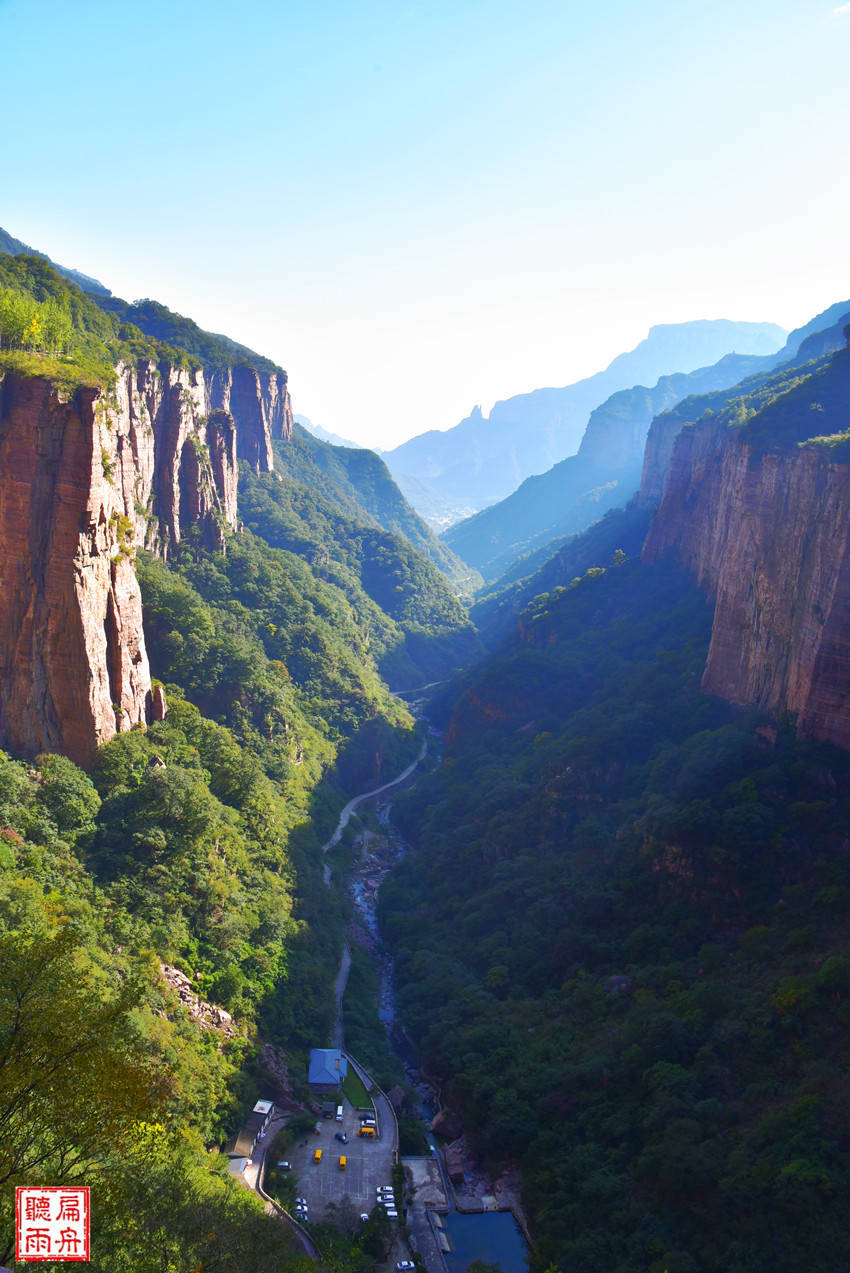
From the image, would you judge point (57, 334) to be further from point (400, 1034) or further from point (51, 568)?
point (400, 1034)

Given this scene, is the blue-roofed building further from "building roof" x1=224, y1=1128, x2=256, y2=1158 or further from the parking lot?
"building roof" x1=224, y1=1128, x2=256, y2=1158

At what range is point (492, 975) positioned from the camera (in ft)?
154

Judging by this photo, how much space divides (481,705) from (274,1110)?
5014 centimetres

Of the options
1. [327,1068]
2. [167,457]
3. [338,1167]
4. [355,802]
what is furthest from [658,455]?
[338,1167]

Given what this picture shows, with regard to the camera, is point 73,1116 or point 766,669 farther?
point 766,669

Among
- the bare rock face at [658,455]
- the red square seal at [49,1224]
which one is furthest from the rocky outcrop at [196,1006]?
the bare rock face at [658,455]

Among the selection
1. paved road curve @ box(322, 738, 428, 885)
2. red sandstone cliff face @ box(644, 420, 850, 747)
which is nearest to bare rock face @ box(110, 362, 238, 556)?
paved road curve @ box(322, 738, 428, 885)

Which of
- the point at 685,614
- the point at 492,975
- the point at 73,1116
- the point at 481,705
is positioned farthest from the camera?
the point at 481,705

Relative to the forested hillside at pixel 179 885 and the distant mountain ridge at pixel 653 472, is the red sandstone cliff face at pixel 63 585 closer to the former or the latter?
the forested hillside at pixel 179 885

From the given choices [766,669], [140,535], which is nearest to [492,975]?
[766,669]

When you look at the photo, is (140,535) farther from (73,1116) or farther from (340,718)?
(73,1116)

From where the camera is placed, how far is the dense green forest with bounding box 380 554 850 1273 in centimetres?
2836

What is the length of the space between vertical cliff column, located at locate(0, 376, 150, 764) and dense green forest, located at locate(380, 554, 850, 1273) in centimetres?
2661

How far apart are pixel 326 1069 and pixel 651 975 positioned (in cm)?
1693
